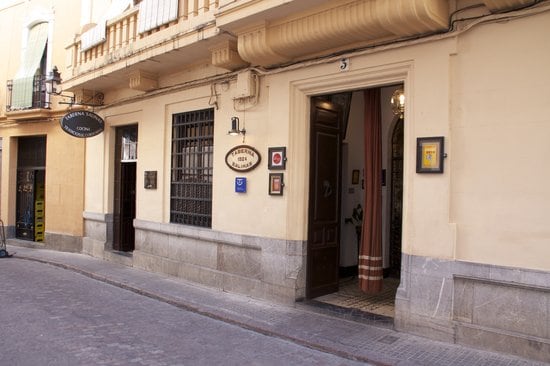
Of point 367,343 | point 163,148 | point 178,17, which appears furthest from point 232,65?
point 367,343

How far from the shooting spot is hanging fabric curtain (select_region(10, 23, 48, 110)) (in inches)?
559

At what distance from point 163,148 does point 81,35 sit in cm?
402

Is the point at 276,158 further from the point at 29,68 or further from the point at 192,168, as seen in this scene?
the point at 29,68

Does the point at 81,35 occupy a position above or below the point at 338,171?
above

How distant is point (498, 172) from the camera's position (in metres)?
5.27

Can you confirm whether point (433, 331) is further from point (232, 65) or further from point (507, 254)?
point (232, 65)

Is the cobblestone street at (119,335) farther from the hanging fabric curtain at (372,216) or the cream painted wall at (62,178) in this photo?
the cream painted wall at (62,178)

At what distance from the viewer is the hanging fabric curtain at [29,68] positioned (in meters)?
14.2

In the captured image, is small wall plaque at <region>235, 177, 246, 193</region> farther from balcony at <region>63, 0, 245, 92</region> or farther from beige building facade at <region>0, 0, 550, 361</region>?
balcony at <region>63, 0, 245, 92</region>

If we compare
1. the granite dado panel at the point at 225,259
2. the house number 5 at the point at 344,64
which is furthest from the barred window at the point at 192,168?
the house number 5 at the point at 344,64

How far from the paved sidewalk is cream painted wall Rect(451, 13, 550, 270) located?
1.13 metres

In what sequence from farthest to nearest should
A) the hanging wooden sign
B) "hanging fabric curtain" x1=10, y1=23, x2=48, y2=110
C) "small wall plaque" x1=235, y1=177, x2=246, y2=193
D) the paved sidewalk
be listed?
"hanging fabric curtain" x1=10, y1=23, x2=48, y2=110 → "small wall plaque" x1=235, y1=177, x2=246, y2=193 → the hanging wooden sign → the paved sidewalk

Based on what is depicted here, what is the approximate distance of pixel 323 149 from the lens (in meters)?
7.71

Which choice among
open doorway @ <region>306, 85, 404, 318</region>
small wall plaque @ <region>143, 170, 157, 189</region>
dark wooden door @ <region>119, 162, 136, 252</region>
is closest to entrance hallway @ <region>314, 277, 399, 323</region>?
open doorway @ <region>306, 85, 404, 318</region>
